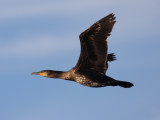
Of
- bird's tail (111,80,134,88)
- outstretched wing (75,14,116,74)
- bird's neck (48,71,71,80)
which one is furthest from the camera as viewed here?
bird's neck (48,71,71,80)

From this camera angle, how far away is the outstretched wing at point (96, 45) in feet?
50.5

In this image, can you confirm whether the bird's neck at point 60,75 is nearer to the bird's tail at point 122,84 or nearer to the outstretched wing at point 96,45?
the outstretched wing at point 96,45

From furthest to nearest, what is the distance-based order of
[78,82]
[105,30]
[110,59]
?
1. [110,59]
2. [78,82]
3. [105,30]

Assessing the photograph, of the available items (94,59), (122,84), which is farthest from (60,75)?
(122,84)

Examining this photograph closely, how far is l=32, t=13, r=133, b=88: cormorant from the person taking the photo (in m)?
15.4

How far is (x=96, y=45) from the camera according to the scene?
15.7m

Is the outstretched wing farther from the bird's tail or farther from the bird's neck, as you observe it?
the bird's tail

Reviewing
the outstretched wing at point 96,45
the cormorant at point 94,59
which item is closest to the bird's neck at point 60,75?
the cormorant at point 94,59

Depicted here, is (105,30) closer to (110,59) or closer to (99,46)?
(99,46)

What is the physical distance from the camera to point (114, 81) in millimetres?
15789

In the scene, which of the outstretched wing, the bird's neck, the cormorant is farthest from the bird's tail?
the bird's neck

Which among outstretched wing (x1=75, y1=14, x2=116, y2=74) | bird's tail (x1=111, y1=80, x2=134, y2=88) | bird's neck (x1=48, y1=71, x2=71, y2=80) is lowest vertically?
bird's tail (x1=111, y1=80, x2=134, y2=88)

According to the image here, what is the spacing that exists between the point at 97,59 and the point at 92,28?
1239mm

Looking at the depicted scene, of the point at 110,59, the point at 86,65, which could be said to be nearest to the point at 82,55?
the point at 86,65
